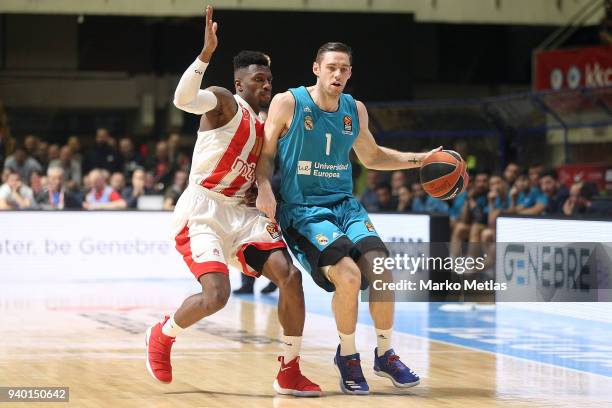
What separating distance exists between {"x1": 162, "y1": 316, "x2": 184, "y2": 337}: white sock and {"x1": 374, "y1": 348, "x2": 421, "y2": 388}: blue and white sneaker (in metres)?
1.27

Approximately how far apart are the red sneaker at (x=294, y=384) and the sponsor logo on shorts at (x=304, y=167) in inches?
45.0

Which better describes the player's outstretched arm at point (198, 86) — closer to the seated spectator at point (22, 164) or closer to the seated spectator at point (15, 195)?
the seated spectator at point (15, 195)

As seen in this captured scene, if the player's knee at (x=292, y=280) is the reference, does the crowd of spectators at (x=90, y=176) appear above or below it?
above

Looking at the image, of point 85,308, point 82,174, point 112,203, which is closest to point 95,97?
point 82,174

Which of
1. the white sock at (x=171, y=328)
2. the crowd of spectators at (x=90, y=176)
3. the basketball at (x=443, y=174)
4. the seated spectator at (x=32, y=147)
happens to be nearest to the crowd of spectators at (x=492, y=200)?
the crowd of spectators at (x=90, y=176)

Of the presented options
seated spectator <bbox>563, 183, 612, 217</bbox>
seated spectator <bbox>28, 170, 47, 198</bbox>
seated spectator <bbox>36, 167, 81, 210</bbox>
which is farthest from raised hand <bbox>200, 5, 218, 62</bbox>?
seated spectator <bbox>28, 170, 47, 198</bbox>

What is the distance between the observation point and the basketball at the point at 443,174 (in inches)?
296

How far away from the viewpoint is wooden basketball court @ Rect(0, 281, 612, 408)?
275 inches

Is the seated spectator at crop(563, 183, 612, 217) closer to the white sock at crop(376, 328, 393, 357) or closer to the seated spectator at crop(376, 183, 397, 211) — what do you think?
the seated spectator at crop(376, 183, 397, 211)

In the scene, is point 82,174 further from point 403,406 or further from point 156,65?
point 403,406

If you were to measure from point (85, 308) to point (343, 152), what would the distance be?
578 cm

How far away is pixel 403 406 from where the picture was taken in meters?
6.73

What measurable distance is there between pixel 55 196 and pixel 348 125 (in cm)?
1010

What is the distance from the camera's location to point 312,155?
7348 millimetres
